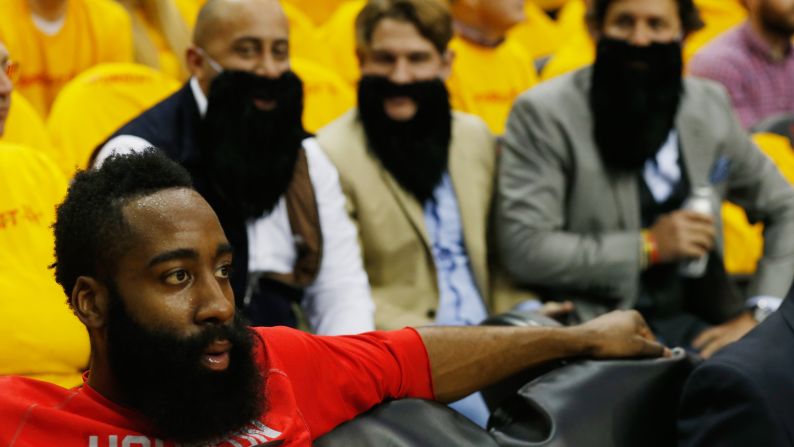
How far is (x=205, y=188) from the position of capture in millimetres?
2756

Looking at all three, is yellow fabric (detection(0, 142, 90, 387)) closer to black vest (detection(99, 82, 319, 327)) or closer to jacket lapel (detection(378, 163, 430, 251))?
black vest (detection(99, 82, 319, 327))

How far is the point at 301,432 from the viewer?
169 centimetres

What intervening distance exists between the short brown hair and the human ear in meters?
1.93

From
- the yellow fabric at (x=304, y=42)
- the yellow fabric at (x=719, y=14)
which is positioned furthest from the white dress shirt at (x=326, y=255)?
the yellow fabric at (x=719, y=14)

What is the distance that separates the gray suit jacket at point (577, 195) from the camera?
3121 millimetres

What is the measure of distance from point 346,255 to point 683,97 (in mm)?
1117

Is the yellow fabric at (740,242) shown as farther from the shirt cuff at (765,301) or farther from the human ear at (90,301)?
the human ear at (90,301)

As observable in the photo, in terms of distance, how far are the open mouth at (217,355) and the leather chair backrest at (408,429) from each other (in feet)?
0.70

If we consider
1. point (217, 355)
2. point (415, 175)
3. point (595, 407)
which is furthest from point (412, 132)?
point (217, 355)

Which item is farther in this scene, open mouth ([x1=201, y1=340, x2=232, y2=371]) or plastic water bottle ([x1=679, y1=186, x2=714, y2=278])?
plastic water bottle ([x1=679, y1=186, x2=714, y2=278])

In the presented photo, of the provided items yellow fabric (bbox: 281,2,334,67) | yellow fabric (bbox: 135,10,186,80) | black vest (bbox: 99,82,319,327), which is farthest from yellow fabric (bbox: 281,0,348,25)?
black vest (bbox: 99,82,319,327)

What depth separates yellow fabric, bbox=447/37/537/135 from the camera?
4.41m

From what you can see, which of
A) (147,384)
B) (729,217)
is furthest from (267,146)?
(729,217)

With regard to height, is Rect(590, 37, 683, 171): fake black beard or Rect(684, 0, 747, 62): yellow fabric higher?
Rect(590, 37, 683, 171): fake black beard
